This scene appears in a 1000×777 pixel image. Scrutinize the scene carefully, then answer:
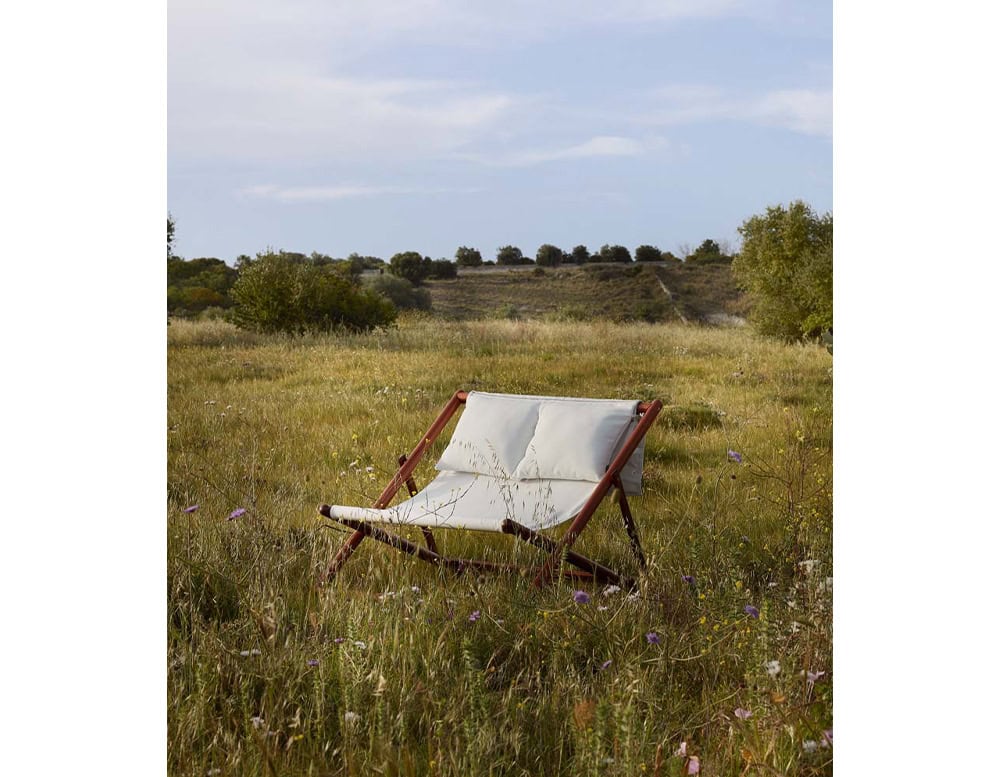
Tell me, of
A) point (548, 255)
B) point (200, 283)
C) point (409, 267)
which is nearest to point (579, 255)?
point (548, 255)

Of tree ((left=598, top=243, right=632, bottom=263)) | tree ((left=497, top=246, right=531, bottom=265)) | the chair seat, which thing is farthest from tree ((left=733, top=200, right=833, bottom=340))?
the chair seat

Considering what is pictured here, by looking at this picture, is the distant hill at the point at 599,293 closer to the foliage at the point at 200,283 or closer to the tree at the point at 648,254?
the tree at the point at 648,254

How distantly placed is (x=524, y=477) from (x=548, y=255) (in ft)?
4.62

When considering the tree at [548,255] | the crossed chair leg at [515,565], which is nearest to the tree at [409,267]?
the tree at [548,255]

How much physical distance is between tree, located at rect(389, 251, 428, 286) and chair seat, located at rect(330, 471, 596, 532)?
142 cm

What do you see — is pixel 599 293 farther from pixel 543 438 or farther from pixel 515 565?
pixel 515 565

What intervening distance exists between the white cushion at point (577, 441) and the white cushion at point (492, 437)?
5 cm
